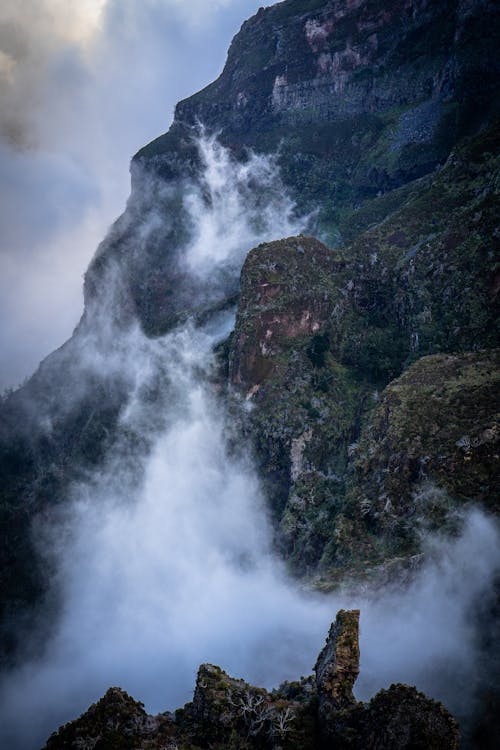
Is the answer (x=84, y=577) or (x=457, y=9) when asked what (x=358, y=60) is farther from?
(x=84, y=577)

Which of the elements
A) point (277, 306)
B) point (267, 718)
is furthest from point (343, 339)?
point (267, 718)

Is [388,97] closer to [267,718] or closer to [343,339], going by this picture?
[343,339]

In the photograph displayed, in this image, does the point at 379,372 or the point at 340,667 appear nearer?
the point at 340,667

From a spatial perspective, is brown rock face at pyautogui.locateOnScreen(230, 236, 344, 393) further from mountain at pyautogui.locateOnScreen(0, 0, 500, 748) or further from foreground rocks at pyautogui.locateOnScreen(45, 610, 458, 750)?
foreground rocks at pyautogui.locateOnScreen(45, 610, 458, 750)

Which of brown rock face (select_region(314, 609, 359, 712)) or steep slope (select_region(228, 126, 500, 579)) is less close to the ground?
steep slope (select_region(228, 126, 500, 579))

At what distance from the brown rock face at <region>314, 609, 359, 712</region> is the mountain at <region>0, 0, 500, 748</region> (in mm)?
9785

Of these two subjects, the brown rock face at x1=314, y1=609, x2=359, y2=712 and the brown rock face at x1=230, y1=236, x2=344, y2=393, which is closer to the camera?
the brown rock face at x1=314, y1=609, x2=359, y2=712

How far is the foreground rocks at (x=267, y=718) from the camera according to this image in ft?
81.7

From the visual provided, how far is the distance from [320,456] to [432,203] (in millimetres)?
60340

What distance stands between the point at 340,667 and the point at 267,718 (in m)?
Result: 5.46

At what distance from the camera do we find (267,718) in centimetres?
2925

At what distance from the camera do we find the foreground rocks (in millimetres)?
24906

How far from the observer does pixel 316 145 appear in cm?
19450

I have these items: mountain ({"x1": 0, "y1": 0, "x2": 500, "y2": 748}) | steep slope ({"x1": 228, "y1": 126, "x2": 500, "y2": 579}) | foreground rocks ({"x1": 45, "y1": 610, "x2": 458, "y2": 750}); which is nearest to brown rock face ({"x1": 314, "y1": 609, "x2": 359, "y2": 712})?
foreground rocks ({"x1": 45, "y1": 610, "x2": 458, "y2": 750})
